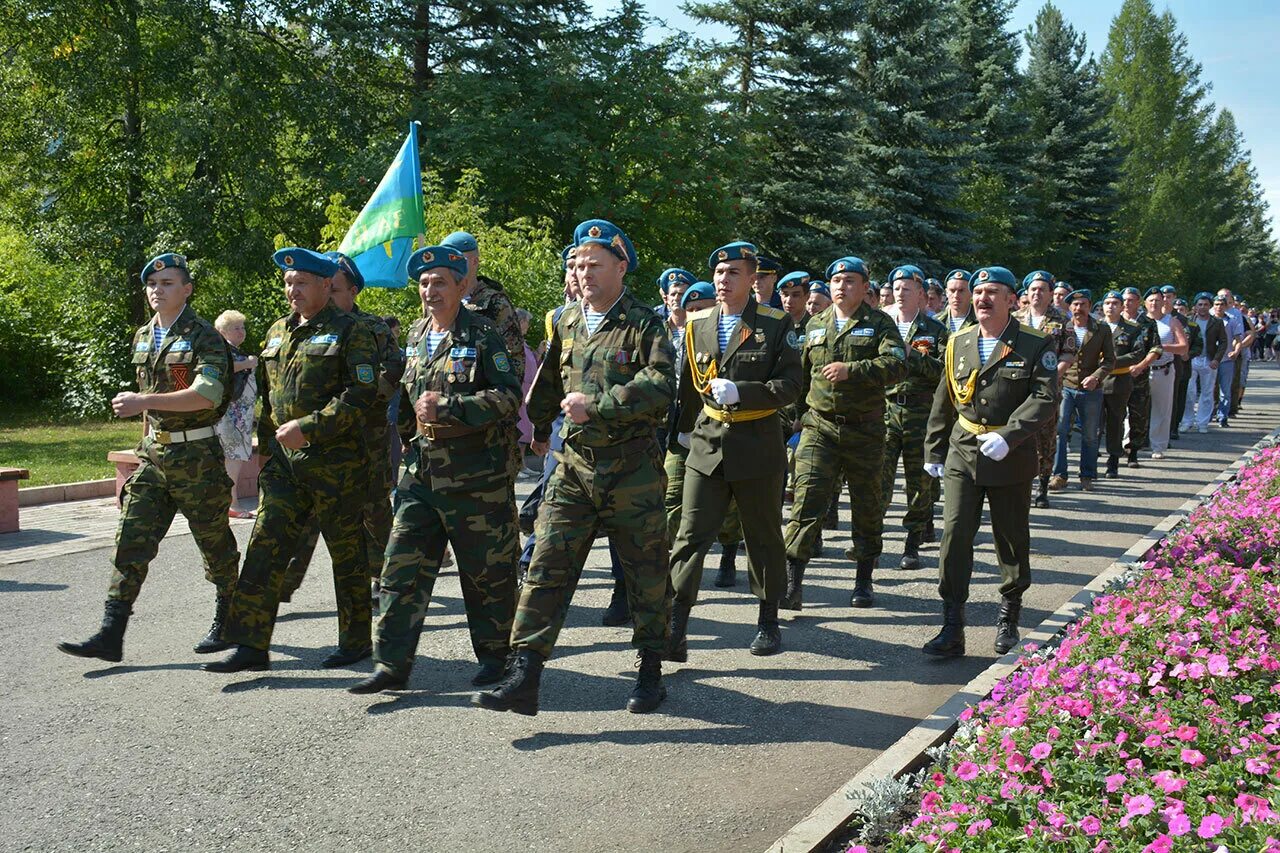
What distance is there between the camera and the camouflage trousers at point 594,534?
5344 millimetres

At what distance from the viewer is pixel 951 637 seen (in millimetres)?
6484

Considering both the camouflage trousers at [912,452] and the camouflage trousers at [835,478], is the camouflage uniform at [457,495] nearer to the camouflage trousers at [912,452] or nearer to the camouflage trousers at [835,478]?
the camouflage trousers at [835,478]

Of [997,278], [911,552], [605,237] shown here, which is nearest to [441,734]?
[605,237]

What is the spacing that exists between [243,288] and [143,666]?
18.1 metres

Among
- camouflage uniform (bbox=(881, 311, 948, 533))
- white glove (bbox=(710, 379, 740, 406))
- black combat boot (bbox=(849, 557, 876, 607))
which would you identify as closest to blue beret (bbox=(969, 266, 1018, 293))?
white glove (bbox=(710, 379, 740, 406))

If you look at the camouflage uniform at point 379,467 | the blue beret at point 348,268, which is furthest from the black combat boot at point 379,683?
the blue beret at point 348,268

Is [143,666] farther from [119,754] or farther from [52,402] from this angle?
[52,402]

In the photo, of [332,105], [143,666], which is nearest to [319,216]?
[332,105]

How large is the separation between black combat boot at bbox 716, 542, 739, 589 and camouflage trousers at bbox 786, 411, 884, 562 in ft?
3.08

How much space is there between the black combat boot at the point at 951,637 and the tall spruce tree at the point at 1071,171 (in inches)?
1420

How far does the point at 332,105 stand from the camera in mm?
24141

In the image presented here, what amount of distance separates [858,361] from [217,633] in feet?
13.8

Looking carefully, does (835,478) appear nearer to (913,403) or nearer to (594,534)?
(913,403)

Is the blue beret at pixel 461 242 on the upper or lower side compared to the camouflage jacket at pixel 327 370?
upper
